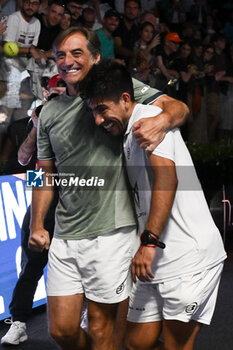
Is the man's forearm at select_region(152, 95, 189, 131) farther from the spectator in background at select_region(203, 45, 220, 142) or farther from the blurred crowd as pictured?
the spectator in background at select_region(203, 45, 220, 142)

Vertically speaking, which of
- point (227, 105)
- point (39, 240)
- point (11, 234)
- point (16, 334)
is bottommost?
point (227, 105)

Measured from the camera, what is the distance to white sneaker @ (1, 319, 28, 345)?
464 cm

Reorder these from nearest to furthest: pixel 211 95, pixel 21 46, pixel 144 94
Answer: pixel 144 94 < pixel 21 46 < pixel 211 95

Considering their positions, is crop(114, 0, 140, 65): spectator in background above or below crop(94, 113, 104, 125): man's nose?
below

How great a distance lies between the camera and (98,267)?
3326 millimetres

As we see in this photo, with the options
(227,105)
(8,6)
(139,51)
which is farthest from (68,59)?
(227,105)

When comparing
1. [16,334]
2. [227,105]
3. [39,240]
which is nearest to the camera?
[39,240]

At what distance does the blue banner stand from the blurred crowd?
27 cm

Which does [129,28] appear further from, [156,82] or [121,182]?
[121,182]

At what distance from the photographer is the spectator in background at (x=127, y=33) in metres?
9.77

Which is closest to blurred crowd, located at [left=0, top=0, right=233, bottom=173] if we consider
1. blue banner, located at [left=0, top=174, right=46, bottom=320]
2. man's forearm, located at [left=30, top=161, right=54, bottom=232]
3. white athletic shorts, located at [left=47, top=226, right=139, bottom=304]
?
blue banner, located at [left=0, top=174, right=46, bottom=320]

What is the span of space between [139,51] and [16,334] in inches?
238

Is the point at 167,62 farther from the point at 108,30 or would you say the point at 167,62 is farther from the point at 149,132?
the point at 149,132

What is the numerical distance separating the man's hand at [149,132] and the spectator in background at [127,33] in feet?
22.6
